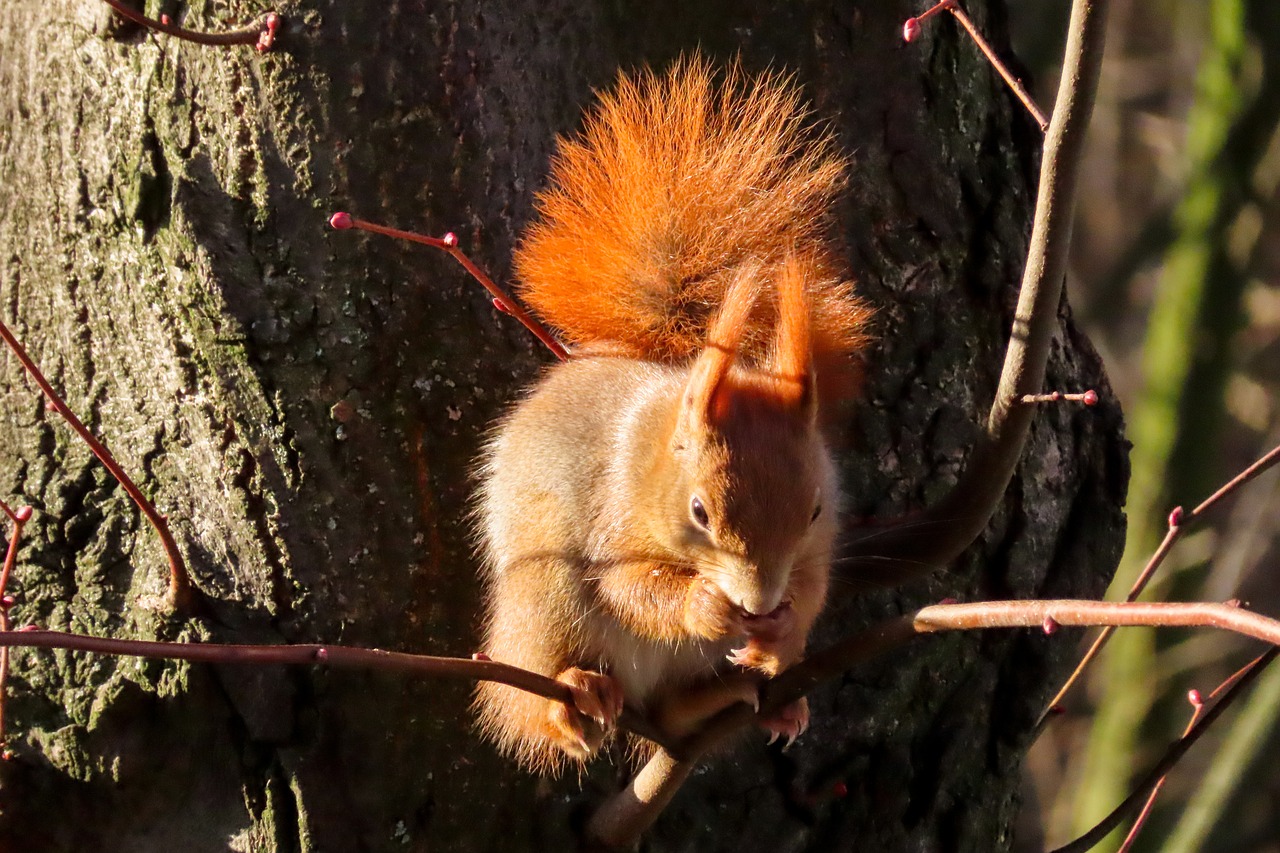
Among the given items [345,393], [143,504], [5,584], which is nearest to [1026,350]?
[345,393]

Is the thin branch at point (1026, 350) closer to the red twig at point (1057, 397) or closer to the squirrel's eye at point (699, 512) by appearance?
the red twig at point (1057, 397)

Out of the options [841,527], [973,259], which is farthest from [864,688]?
[973,259]

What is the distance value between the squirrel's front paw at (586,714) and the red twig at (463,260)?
0.42 m

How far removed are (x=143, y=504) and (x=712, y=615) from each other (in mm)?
653

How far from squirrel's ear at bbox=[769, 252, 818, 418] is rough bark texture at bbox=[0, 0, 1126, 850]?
224mm

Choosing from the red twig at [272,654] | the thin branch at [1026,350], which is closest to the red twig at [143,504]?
the red twig at [272,654]

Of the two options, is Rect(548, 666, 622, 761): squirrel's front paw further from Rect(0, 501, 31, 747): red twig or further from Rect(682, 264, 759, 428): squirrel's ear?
Rect(0, 501, 31, 747): red twig

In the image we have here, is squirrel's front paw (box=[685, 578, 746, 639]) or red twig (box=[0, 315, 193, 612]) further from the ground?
red twig (box=[0, 315, 193, 612])

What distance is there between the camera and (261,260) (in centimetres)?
170

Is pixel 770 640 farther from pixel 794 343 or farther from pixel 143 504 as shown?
pixel 143 504

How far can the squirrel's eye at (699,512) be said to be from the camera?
1654mm

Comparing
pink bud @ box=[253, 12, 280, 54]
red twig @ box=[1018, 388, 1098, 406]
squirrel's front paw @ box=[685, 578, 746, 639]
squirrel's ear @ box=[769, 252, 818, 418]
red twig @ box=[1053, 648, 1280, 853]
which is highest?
pink bud @ box=[253, 12, 280, 54]

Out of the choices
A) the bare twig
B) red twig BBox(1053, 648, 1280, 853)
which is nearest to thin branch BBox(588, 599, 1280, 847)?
the bare twig

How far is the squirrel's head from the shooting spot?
161 cm
